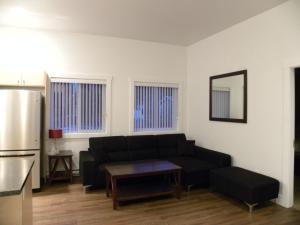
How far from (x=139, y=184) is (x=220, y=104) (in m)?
2.14

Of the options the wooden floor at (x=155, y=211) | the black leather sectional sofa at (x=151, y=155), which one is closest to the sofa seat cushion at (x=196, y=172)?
the black leather sectional sofa at (x=151, y=155)

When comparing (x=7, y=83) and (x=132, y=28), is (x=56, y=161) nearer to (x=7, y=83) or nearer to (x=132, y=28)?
(x=7, y=83)

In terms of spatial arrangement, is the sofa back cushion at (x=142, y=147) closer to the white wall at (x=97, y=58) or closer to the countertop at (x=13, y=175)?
the white wall at (x=97, y=58)

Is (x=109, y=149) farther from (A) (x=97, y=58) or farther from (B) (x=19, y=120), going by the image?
(A) (x=97, y=58)

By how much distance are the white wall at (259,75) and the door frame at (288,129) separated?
0.15 feet

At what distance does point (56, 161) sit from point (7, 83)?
1.58 metres

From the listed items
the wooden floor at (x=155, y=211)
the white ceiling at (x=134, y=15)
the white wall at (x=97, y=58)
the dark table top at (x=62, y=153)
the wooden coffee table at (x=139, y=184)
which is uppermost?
the white ceiling at (x=134, y=15)

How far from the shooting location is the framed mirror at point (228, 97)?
4.09 m

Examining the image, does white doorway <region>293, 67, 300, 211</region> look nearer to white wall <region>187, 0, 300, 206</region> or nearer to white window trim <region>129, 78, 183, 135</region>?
white wall <region>187, 0, 300, 206</region>

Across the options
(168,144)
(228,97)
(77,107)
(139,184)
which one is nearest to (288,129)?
(228,97)

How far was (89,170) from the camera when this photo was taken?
3.94 m

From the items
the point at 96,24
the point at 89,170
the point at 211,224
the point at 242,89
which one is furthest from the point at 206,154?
the point at 96,24

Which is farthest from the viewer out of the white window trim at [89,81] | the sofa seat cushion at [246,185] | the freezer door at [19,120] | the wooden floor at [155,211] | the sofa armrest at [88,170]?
the white window trim at [89,81]

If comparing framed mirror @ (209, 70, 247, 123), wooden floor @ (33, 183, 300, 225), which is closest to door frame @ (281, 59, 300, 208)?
wooden floor @ (33, 183, 300, 225)
